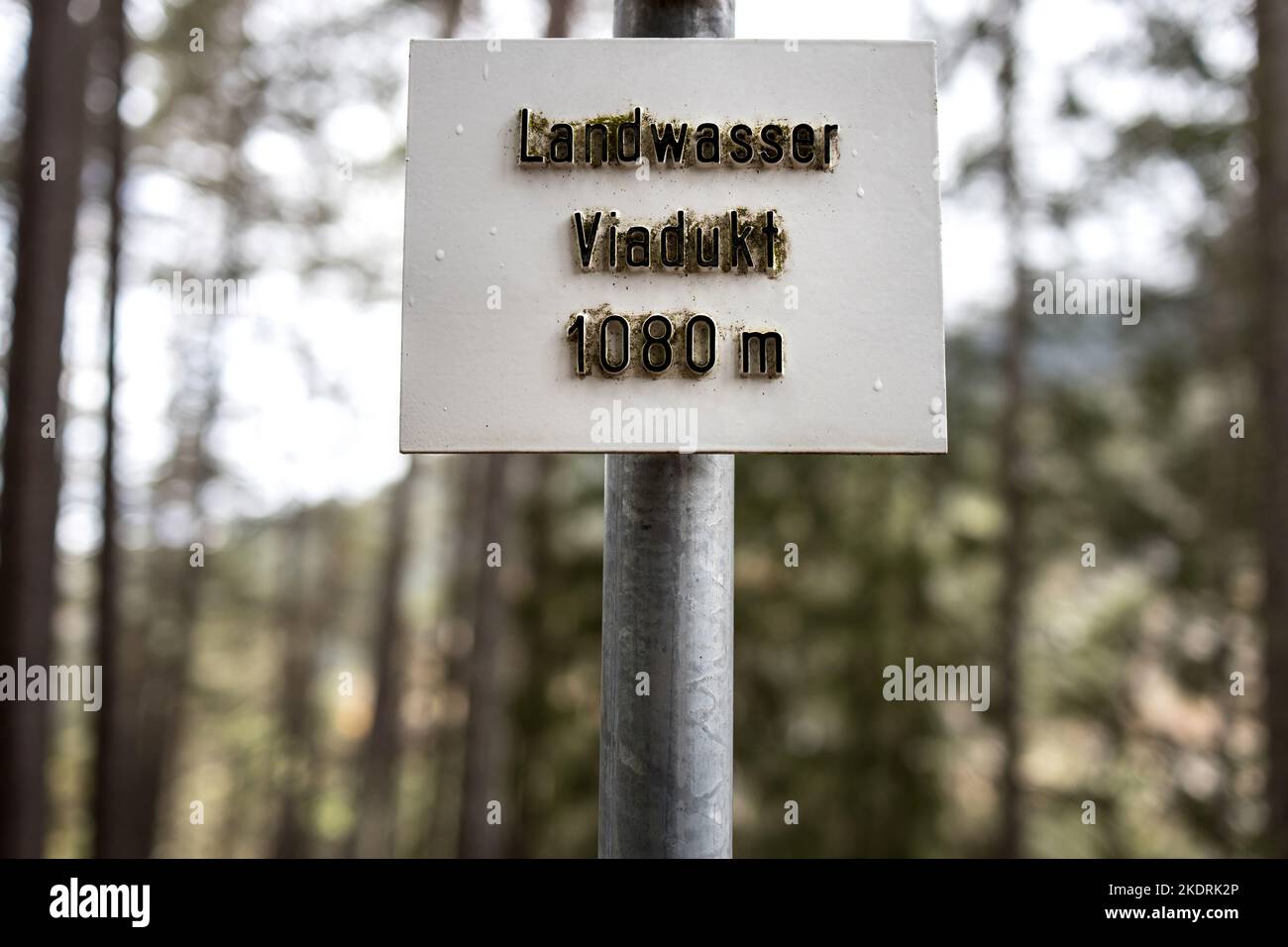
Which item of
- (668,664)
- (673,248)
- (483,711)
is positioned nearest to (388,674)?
(483,711)

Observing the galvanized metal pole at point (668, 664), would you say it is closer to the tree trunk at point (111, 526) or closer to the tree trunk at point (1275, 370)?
the tree trunk at point (1275, 370)

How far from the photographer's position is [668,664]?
1400 mm

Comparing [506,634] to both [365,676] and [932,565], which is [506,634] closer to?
[932,565]

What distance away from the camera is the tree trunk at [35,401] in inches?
175

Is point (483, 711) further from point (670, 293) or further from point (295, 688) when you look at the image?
point (670, 293)

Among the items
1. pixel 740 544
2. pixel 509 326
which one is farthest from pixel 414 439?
pixel 740 544

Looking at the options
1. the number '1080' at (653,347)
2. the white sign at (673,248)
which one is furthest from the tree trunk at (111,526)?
the number '1080' at (653,347)

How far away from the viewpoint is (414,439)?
1.43 m

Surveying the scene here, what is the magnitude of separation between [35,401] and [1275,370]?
7930 mm

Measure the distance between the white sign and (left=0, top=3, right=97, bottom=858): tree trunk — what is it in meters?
4.37

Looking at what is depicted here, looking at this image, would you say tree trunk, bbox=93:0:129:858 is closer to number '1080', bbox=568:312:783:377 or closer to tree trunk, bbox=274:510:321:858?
tree trunk, bbox=274:510:321:858

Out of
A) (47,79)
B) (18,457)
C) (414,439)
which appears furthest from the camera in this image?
(47,79)
